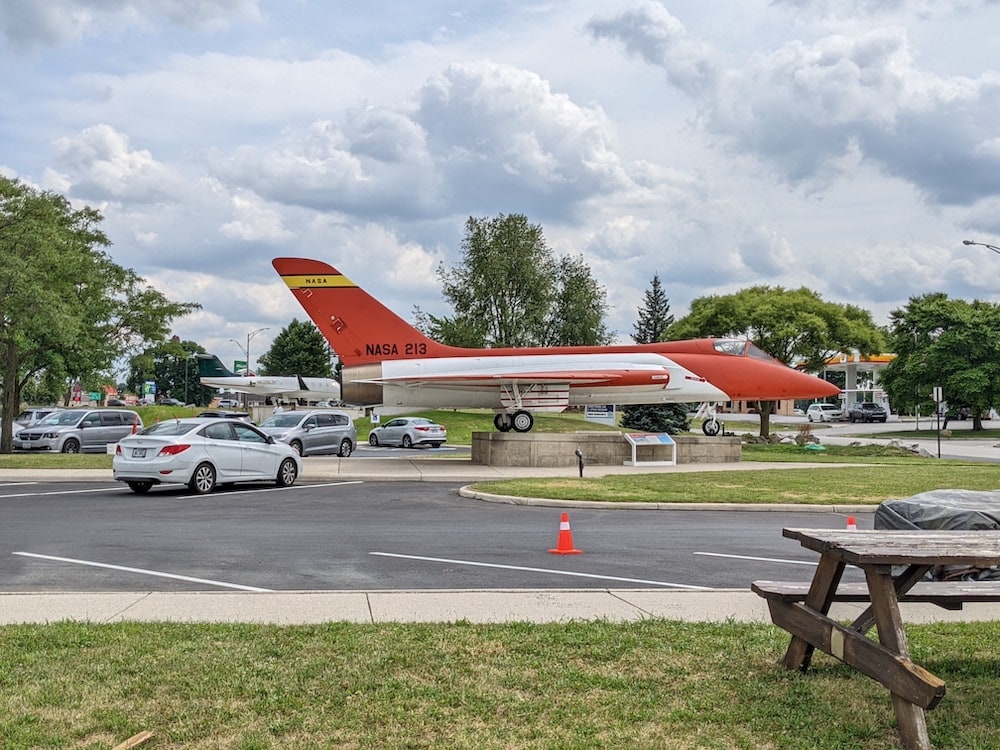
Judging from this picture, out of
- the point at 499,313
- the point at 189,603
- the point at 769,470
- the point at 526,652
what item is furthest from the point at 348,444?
the point at 499,313

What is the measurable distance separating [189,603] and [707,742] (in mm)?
4767

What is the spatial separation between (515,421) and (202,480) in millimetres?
12395

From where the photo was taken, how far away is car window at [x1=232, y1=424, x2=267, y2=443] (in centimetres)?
1989

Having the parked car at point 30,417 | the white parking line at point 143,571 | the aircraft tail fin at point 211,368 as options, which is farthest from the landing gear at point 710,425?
the aircraft tail fin at point 211,368

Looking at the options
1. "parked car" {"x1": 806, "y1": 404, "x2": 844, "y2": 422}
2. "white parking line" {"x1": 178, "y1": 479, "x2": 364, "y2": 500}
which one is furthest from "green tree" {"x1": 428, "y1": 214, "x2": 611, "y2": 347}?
"white parking line" {"x1": 178, "y1": 479, "x2": 364, "y2": 500}

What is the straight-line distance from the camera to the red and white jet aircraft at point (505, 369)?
29.0m

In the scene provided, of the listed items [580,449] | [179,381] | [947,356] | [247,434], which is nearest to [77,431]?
[247,434]

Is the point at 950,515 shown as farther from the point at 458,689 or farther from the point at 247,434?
the point at 247,434

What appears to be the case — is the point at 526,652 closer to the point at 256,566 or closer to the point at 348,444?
the point at 256,566

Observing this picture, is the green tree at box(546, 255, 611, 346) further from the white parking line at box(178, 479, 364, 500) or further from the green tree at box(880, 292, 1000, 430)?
the white parking line at box(178, 479, 364, 500)

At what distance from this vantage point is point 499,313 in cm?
7681

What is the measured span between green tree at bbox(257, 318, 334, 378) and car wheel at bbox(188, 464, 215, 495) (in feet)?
307

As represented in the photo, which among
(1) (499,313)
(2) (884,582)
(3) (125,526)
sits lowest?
(3) (125,526)

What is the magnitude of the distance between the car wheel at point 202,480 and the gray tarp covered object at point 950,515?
1392 centimetres
